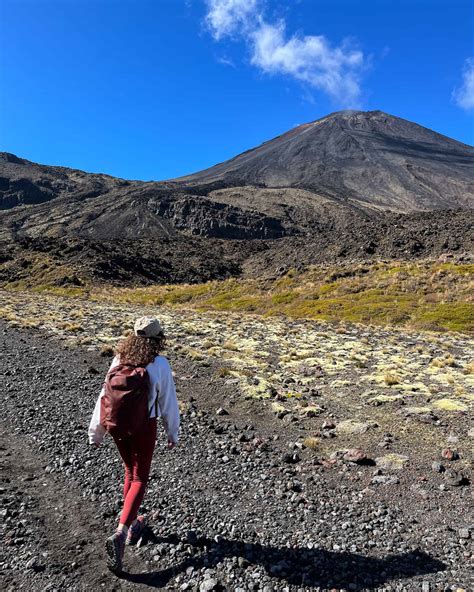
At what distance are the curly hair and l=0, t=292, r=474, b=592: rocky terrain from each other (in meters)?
2.30

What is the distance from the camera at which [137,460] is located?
5172 millimetres

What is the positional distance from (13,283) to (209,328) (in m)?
61.2

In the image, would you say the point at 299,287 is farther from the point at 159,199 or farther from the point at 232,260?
the point at 159,199

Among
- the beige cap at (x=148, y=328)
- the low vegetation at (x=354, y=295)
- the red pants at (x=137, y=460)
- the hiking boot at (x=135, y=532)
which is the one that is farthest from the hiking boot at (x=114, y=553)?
the low vegetation at (x=354, y=295)

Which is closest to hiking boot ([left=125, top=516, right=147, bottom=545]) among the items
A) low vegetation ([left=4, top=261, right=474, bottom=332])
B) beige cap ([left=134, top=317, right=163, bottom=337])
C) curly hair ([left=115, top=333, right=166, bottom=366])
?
curly hair ([left=115, top=333, right=166, bottom=366])

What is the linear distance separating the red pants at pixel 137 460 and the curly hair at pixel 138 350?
715 mm

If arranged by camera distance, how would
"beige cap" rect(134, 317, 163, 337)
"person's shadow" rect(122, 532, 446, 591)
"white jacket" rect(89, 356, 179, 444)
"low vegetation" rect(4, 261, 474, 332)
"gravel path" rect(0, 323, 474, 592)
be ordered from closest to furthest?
"person's shadow" rect(122, 532, 446, 591) < "gravel path" rect(0, 323, 474, 592) < "white jacket" rect(89, 356, 179, 444) < "beige cap" rect(134, 317, 163, 337) < "low vegetation" rect(4, 261, 474, 332)

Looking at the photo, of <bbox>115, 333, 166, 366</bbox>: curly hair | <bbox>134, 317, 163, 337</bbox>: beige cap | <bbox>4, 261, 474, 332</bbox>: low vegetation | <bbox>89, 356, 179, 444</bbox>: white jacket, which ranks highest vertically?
<bbox>134, 317, 163, 337</bbox>: beige cap

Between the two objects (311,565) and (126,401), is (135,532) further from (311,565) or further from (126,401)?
(311,565)

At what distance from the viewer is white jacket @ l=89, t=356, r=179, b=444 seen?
502cm

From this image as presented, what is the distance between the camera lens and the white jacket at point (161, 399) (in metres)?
5.02

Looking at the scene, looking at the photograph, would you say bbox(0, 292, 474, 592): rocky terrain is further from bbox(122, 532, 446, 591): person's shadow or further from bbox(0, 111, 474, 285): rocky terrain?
bbox(0, 111, 474, 285): rocky terrain

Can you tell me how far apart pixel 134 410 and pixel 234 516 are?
228 cm

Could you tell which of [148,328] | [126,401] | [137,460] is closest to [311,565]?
[137,460]
